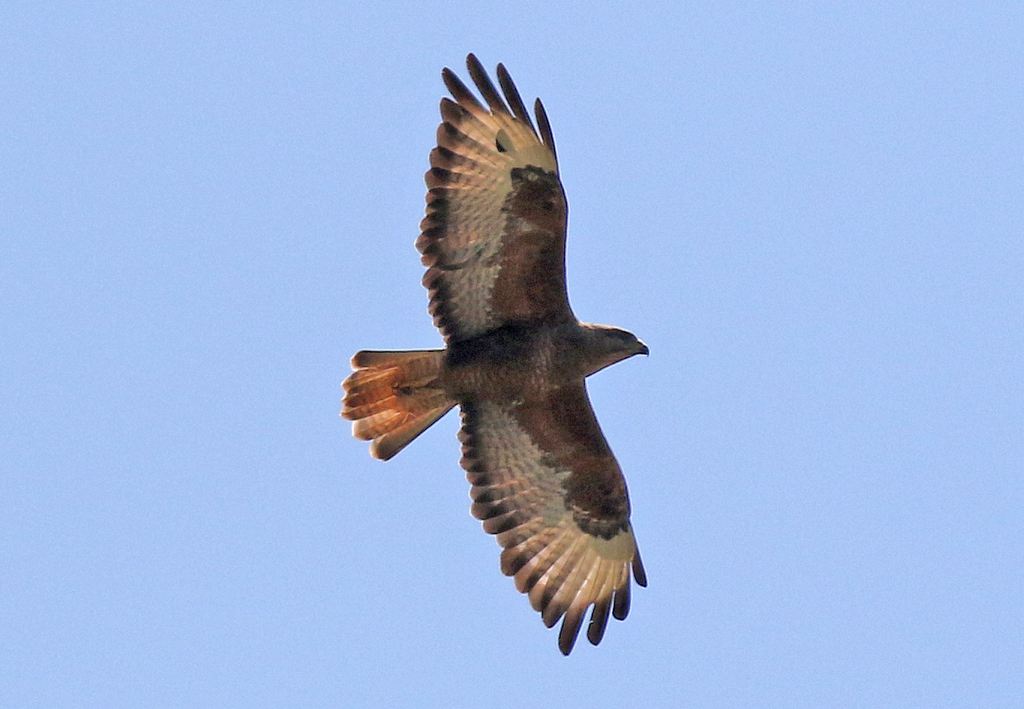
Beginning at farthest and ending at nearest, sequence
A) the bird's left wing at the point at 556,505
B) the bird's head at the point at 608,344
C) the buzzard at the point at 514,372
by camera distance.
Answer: the bird's left wing at the point at 556,505 → the bird's head at the point at 608,344 → the buzzard at the point at 514,372

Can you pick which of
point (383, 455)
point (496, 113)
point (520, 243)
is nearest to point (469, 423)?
point (383, 455)

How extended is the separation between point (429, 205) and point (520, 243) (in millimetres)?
650

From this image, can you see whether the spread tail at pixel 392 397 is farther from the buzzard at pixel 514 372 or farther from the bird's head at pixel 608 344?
the bird's head at pixel 608 344

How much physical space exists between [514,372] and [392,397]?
33.3 inches

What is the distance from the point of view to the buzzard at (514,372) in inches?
490

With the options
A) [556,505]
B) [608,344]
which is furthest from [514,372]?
[556,505]

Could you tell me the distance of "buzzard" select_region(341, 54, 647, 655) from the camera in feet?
40.8

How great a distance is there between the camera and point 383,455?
13141mm

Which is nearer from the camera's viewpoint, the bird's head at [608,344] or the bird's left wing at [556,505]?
the bird's head at [608,344]

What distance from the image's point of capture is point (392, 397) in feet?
42.6

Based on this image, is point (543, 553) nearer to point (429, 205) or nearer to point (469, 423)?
point (469, 423)

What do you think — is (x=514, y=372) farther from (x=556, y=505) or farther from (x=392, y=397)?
(x=556, y=505)

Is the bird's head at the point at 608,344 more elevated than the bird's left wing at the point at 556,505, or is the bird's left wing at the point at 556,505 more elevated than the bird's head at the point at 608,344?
the bird's head at the point at 608,344

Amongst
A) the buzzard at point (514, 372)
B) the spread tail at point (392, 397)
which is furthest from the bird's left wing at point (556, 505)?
the spread tail at point (392, 397)
